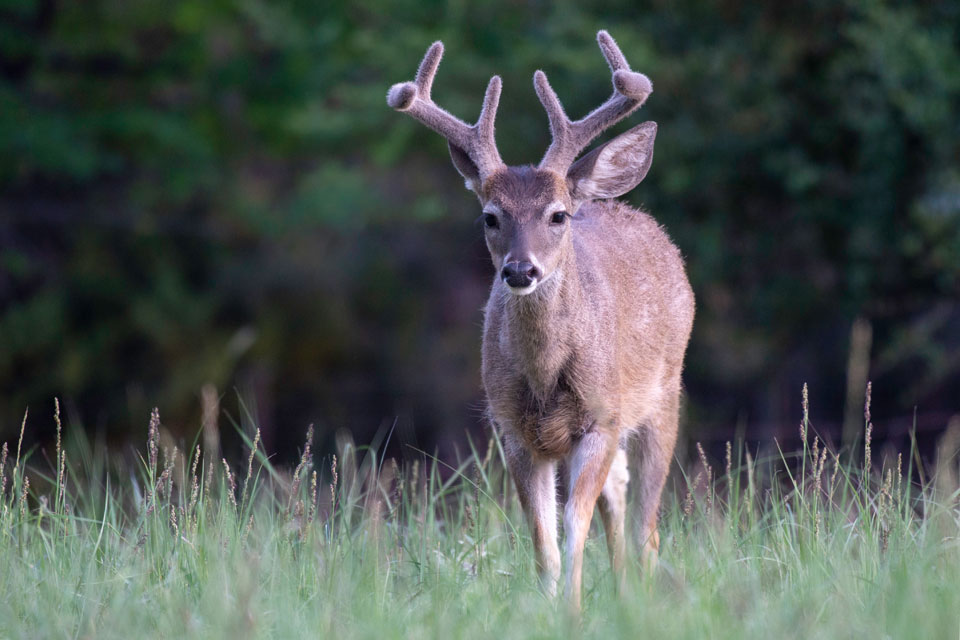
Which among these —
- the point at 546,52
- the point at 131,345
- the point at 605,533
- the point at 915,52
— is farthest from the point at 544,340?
the point at 131,345

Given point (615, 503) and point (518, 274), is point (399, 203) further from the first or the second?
point (518, 274)

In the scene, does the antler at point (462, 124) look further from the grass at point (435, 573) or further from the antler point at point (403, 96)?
the grass at point (435, 573)

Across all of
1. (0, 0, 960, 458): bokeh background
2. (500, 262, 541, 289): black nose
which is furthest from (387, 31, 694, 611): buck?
(0, 0, 960, 458): bokeh background

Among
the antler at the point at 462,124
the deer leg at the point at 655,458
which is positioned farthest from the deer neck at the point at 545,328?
the deer leg at the point at 655,458

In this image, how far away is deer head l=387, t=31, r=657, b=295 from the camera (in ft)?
18.5

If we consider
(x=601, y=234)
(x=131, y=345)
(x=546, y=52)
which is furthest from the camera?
Result: (x=131, y=345)

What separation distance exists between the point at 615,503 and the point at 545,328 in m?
1.18

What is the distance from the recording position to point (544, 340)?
221 inches

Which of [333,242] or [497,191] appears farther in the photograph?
[333,242]

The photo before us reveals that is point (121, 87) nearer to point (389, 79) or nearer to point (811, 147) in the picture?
point (389, 79)

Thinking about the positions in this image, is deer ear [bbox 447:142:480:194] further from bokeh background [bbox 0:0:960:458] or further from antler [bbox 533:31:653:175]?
bokeh background [bbox 0:0:960:458]

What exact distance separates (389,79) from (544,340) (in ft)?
26.4

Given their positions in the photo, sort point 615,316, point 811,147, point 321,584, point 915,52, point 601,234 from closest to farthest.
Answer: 1. point 321,584
2. point 615,316
3. point 601,234
4. point 915,52
5. point 811,147

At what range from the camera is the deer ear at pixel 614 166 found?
5.99 m
